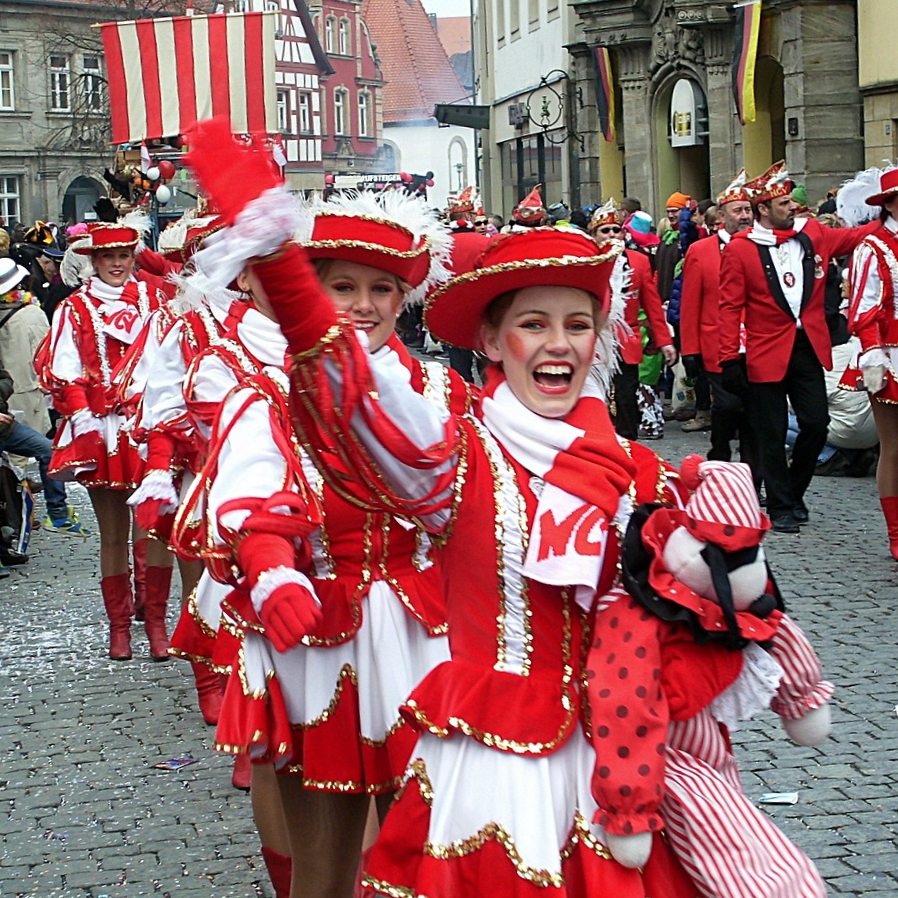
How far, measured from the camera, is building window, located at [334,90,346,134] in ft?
317

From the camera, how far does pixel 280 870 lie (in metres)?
4.41

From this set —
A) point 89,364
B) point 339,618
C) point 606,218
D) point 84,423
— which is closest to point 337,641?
point 339,618

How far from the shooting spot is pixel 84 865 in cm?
529

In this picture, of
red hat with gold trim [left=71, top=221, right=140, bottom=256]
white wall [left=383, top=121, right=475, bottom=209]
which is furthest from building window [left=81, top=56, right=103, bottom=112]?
white wall [left=383, top=121, right=475, bottom=209]

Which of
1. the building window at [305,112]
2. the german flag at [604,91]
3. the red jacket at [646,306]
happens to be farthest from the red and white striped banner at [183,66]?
the building window at [305,112]

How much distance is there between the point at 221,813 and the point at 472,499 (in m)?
2.99

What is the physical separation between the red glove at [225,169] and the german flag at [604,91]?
94.7ft

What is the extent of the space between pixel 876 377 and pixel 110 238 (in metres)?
4.06

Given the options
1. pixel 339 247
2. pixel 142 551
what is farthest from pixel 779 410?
pixel 339 247

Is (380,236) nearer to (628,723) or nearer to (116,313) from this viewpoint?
(628,723)

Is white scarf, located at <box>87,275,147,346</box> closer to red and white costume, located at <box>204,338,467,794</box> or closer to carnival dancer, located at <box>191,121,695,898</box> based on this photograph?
red and white costume, located at <box>204,338,467,794</box>

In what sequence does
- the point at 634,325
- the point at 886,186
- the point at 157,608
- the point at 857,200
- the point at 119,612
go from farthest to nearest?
the point at 634,325, the point at 857,200, the point at 886,186, the point at 119,612, the point at 157,608

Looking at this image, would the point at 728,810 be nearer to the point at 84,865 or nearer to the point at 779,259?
the point at 84,865

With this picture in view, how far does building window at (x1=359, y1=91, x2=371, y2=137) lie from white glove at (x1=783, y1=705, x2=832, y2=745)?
96908 mm
